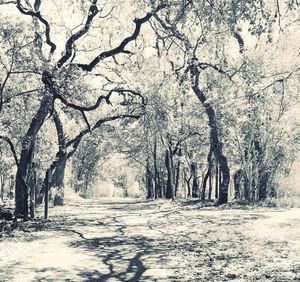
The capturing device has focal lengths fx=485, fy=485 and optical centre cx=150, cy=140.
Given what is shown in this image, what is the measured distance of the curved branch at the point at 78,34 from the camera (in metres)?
23.0

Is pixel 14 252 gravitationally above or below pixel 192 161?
below

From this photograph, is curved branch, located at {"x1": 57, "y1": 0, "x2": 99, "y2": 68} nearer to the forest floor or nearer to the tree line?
the tree line

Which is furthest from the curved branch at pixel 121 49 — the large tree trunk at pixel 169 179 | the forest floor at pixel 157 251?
the large tree trunk at pixel 169 179

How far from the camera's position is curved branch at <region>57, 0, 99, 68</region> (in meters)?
23.0

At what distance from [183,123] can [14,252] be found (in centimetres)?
2638

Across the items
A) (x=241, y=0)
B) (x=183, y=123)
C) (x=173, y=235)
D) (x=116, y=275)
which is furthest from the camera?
(x=183, y=123)

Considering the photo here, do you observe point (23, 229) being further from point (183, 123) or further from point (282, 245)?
point (183, 123)

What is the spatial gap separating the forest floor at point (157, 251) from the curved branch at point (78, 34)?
7834mm

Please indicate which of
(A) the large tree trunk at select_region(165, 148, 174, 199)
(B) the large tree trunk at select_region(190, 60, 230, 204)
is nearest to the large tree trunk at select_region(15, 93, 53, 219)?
(B) the large tree trunk at select_region(190, 60, 230, 204)

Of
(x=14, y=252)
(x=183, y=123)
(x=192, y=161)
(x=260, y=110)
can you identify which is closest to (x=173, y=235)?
(x=14, y=252)

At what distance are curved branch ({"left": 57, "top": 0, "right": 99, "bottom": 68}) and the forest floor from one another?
308 inches

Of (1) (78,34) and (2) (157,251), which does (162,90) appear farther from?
(2) (157,251)

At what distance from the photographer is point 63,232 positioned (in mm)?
18156

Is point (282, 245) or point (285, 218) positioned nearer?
point (282, 245)
